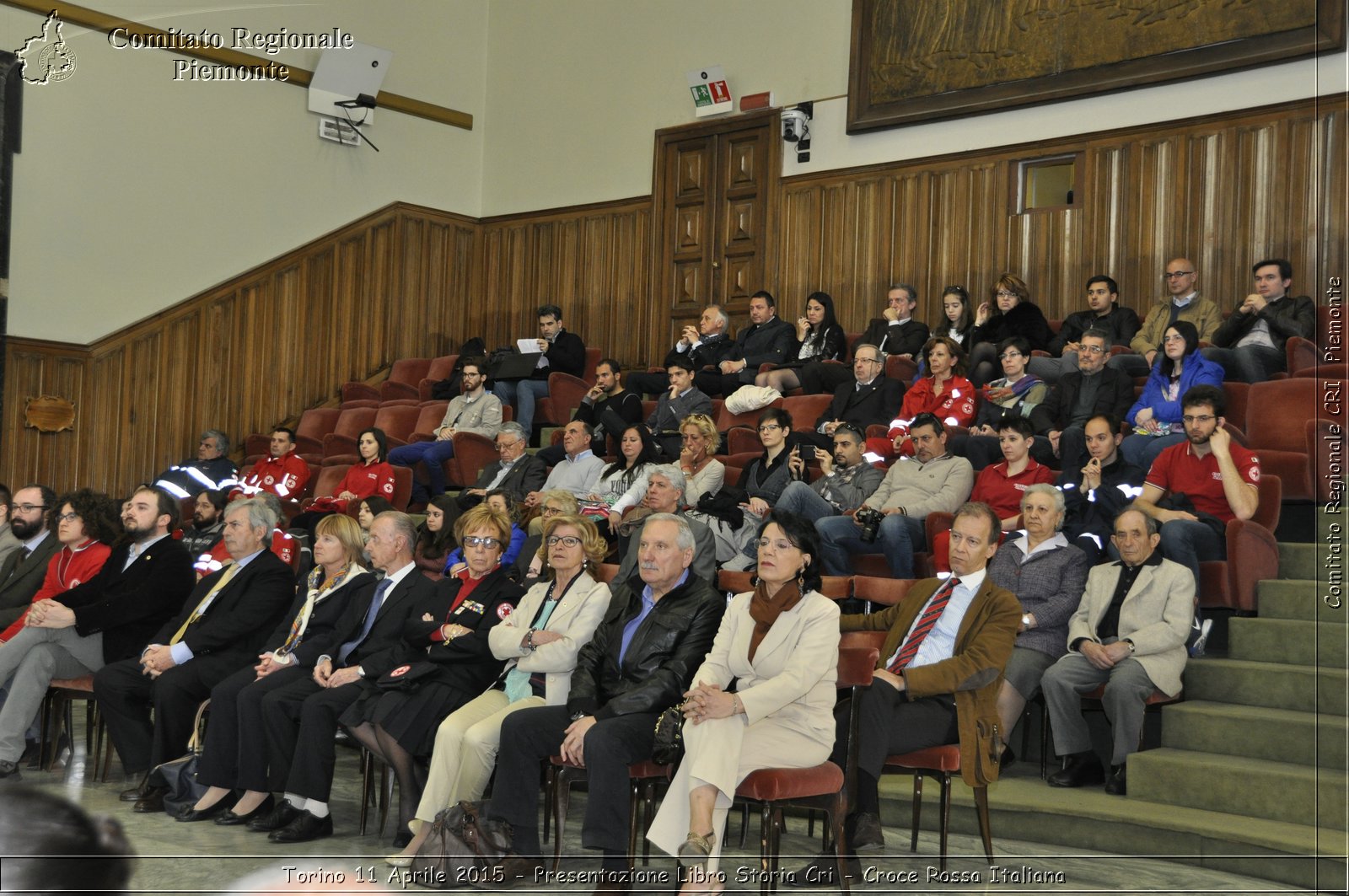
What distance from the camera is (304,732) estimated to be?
3.86 m

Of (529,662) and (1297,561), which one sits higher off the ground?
(1297,561)

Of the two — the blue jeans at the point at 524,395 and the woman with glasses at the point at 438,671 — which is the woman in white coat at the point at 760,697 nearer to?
the woman with glasses at the point at 438,671

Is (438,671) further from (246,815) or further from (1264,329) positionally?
(1264,329)

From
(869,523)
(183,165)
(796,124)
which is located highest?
(796,124)

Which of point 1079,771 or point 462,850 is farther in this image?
point 1079,771

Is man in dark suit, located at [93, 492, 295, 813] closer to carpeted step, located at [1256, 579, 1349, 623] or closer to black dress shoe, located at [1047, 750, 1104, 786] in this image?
→ black dress shoe, located at [1047, 750, 1104, 786]

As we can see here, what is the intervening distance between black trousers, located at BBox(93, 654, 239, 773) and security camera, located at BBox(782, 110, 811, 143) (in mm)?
5671

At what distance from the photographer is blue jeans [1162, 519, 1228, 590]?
4297mm

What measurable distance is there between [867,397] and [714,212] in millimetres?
3255

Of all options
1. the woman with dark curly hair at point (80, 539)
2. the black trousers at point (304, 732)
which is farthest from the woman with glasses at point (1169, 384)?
the woman with dark curly hair at point (80, 539)

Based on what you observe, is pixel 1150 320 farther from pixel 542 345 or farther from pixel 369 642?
pixel 369 642

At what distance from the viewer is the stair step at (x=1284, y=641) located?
400 centimetres

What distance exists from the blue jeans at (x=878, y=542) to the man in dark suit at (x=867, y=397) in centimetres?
112

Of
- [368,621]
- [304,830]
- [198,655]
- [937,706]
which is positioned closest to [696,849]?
[937,706]
